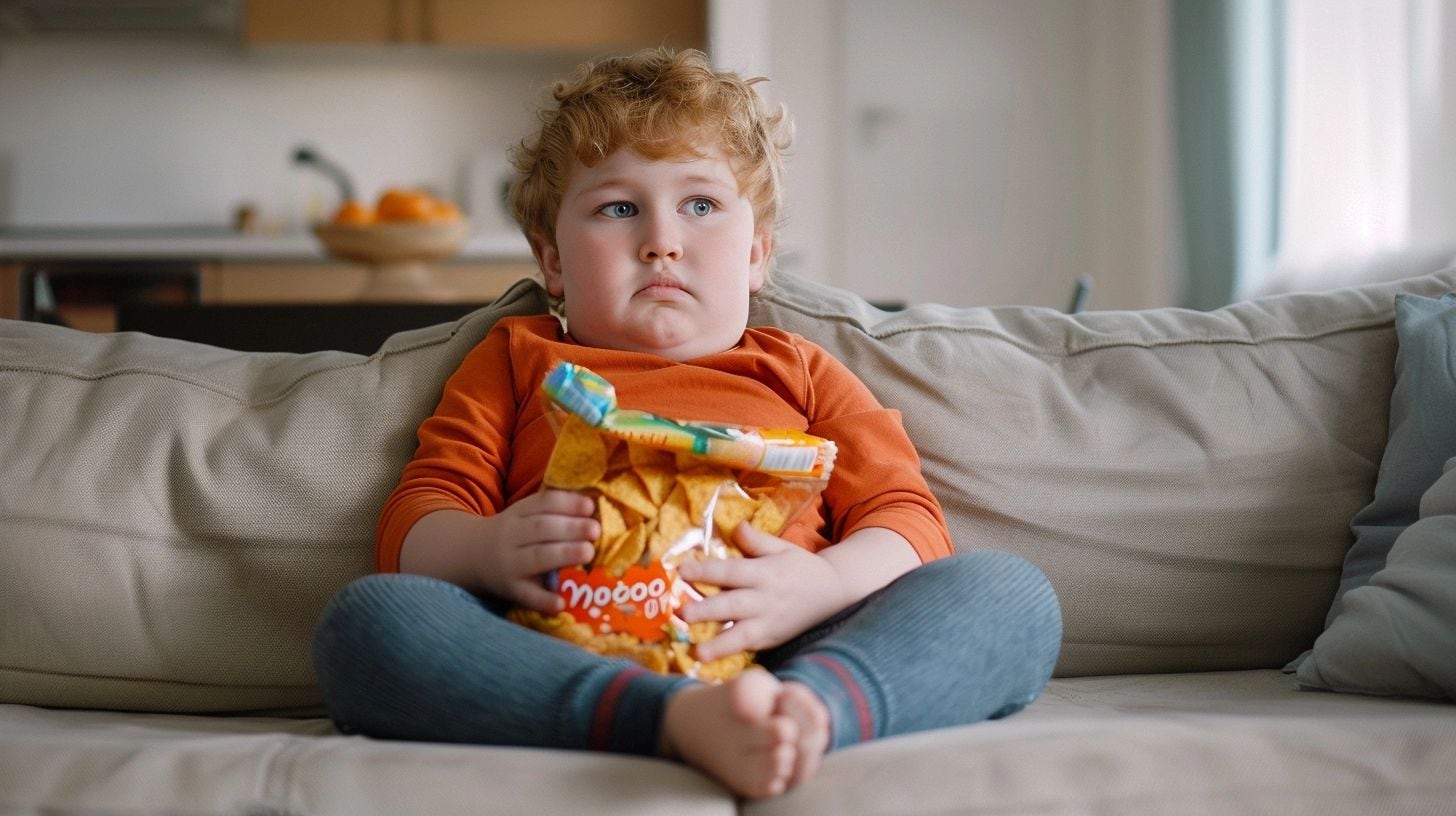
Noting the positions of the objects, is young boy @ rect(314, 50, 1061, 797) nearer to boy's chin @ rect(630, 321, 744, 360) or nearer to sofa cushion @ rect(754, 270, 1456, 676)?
boy's chin @ rect(630, 321, 744, 360)

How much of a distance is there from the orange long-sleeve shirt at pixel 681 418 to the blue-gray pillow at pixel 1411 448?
1.40 ft

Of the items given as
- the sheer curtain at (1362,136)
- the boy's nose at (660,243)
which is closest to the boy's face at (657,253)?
the boy's nose at (660,243)

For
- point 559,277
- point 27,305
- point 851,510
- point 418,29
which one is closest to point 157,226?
point 27,305

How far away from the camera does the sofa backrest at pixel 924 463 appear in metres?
1.30

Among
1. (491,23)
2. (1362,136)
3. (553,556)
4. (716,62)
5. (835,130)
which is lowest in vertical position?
(553,556)

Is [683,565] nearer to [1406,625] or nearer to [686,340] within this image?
[686,340]

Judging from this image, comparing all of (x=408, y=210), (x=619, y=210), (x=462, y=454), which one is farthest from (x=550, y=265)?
(x=408, y=210)

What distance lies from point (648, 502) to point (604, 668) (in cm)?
15

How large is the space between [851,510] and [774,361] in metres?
0.17

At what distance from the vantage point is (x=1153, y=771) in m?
0.93

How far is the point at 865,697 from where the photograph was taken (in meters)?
0.98

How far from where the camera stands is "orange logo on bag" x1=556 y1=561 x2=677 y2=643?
1.08 metres

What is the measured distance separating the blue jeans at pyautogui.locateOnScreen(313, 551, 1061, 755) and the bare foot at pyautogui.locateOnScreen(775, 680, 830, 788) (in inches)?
1.5

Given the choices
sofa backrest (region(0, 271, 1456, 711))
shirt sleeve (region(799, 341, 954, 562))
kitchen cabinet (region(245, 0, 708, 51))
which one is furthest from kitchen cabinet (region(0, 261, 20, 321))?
shirt sleeve (region(799, 341, 954, 562))
